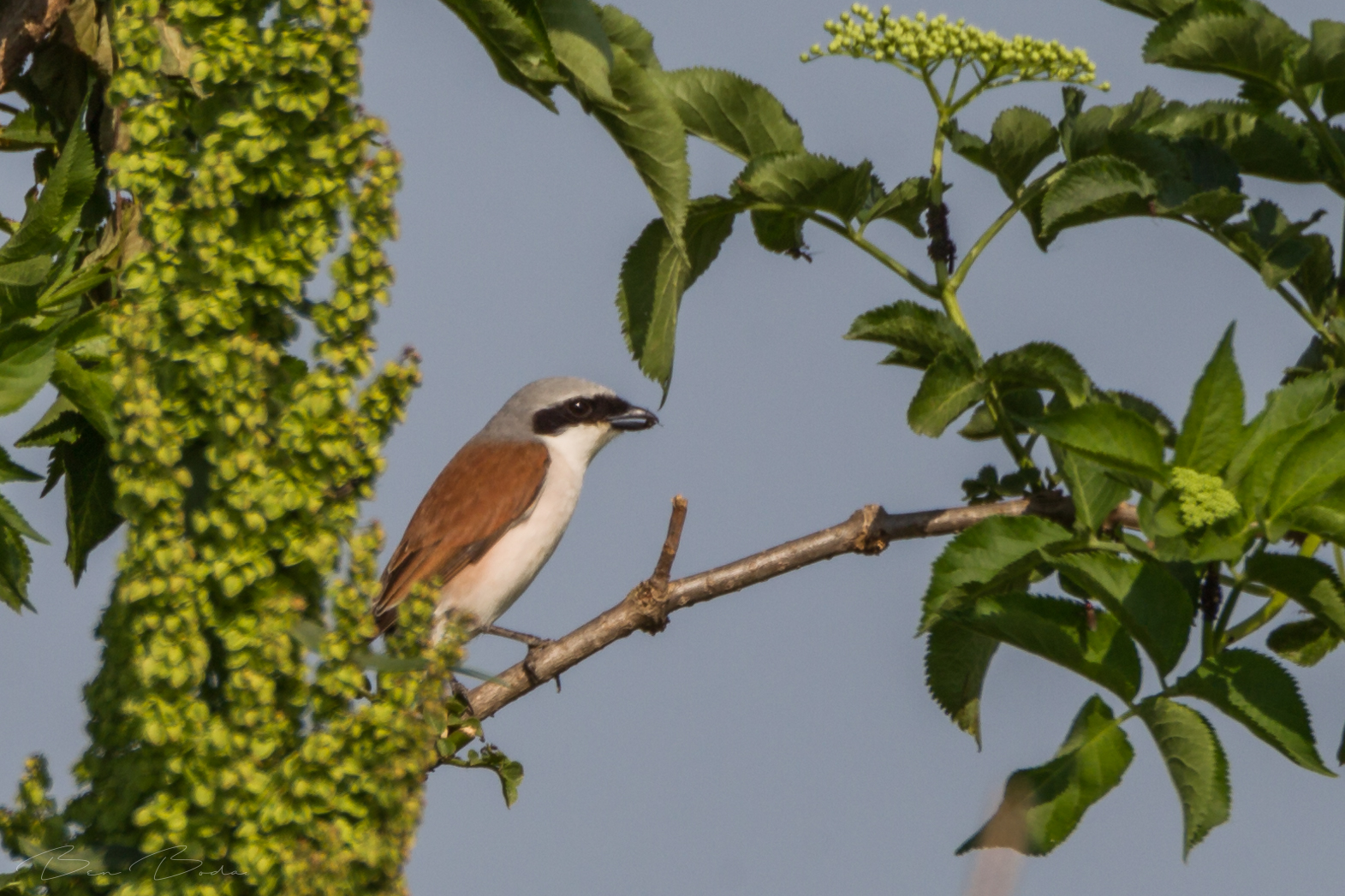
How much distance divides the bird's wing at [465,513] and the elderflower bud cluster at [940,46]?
3553 millimetres

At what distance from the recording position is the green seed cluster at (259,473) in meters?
2.12

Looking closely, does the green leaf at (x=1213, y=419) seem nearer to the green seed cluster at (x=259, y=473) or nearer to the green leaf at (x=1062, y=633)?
the green leaf at (x=1062, y=633)

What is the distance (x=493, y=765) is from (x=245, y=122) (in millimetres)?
1885

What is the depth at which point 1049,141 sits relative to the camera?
326 cm

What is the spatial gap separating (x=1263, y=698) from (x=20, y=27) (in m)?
2.67

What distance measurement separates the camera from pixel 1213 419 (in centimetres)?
277

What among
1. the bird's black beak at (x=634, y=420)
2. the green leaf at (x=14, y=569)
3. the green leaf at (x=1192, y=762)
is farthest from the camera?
the bird's black beak at (x=634, y=420)

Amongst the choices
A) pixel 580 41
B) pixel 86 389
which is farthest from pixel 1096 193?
pixel 86 389

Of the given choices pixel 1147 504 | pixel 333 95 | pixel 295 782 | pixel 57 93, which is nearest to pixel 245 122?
pixel 333 95

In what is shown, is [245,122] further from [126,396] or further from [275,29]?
[126,396]

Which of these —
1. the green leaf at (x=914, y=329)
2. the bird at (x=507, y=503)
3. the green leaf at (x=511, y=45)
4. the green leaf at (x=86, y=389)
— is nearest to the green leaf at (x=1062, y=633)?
the green leaf at (x=914, y=329)

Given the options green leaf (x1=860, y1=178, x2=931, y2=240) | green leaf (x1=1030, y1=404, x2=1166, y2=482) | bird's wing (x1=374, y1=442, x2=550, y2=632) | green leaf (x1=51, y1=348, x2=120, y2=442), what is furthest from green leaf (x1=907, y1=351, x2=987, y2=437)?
bird's wing (x1=374, y1=442, x2=550, y2=632)

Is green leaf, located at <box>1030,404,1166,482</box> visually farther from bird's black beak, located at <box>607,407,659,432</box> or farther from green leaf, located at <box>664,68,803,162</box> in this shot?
bird's black beak, located at <box>607,407,659,432</box>

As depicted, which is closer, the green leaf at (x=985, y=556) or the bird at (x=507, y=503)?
the green leaf at (x=985, y=556)
